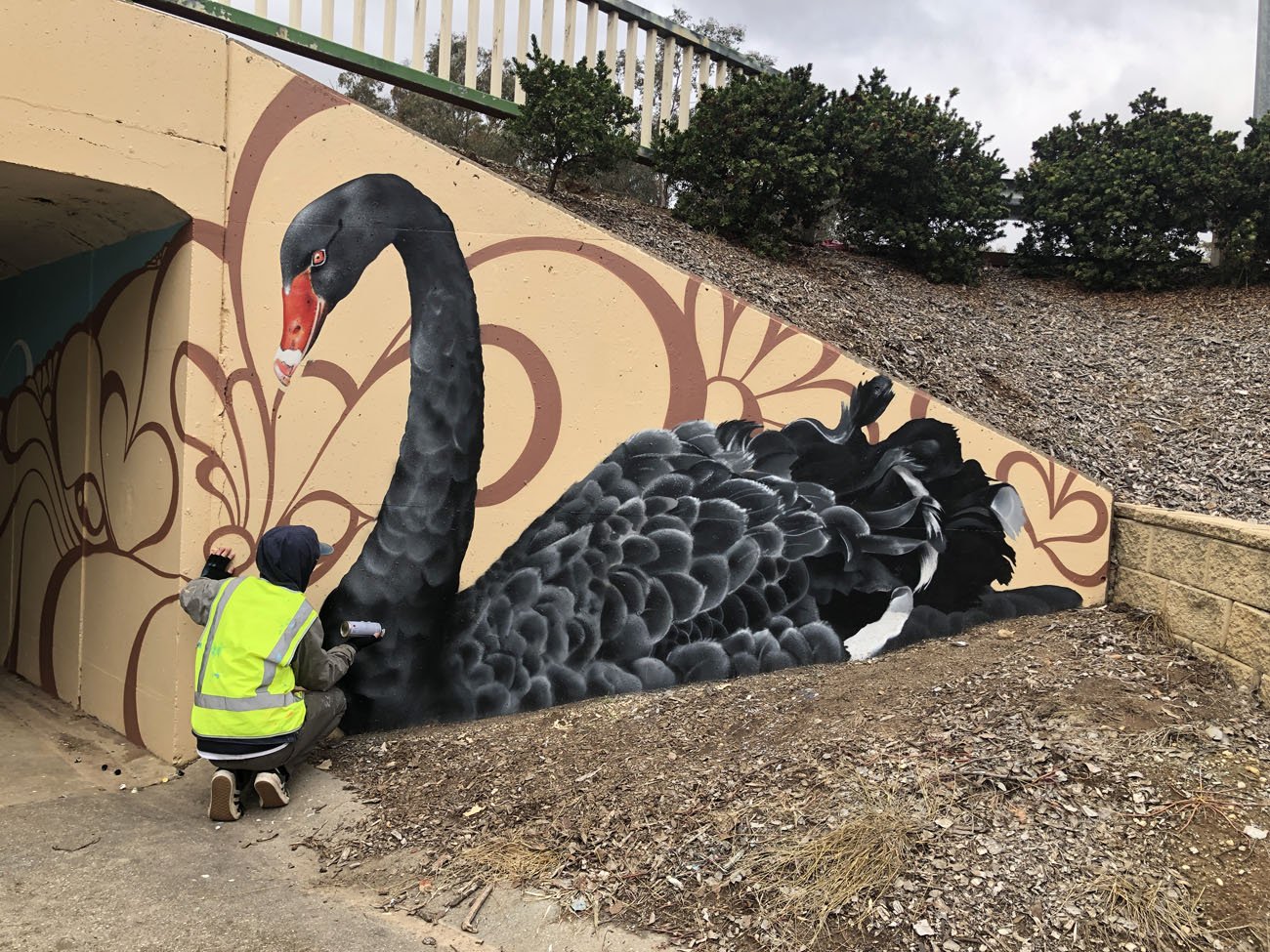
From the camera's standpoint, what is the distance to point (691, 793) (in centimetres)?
343

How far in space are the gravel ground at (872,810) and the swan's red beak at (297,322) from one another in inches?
74.2

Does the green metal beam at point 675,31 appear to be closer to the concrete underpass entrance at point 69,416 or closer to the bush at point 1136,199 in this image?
the bush at point 1136,199

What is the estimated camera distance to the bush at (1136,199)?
9.17 meters

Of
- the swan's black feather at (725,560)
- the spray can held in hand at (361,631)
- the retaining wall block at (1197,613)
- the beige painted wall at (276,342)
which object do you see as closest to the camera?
the beige painted wall at (276,342)

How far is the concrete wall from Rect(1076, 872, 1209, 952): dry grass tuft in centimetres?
167

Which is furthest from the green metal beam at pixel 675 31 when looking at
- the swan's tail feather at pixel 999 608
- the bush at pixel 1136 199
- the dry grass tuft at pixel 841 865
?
the dry grass tuft at pixel 841 865

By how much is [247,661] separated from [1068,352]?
24.2ft

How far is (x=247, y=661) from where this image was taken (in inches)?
138

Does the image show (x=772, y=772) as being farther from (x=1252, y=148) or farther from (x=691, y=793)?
(x=1252, y=148)

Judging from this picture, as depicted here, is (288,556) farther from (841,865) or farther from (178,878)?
(841,865)

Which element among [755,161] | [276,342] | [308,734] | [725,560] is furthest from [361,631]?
[755,161]

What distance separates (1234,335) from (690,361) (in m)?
6.32

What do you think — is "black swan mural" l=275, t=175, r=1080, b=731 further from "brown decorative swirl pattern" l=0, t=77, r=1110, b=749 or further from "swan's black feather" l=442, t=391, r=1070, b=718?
"brown decorative swirl pattern" l=0, t=77, r=1110, b=749

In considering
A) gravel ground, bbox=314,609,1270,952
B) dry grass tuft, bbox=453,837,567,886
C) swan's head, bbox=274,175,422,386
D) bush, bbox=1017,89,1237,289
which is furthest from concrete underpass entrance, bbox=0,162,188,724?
bush, bbox=1017,89,1237,289
